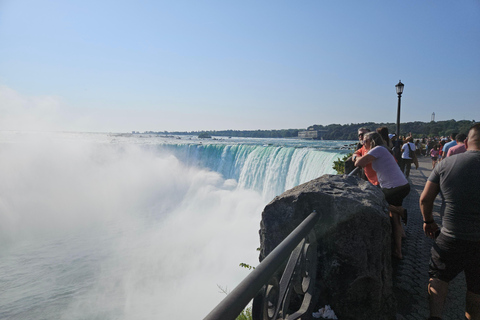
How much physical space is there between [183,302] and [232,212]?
451 inches

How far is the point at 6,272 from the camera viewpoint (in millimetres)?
13703

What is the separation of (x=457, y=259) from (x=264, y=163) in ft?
65.6

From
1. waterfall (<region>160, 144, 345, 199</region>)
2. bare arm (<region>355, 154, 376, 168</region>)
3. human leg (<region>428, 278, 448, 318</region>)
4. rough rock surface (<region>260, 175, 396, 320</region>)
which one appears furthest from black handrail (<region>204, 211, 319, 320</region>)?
waterfall (<region>160, 144, 345, 199</region>)

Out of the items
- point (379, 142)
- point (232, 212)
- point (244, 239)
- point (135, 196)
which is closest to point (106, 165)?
point (135, 196)

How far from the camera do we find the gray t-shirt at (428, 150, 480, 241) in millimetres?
2188

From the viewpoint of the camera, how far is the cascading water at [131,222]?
11508 mm

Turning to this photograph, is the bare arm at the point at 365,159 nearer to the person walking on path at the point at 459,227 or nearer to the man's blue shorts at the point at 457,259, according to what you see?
the person walking on path at the point at 459,227

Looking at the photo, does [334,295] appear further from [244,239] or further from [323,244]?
[244,239]

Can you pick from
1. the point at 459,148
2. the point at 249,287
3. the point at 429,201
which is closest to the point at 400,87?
the point at 459,148

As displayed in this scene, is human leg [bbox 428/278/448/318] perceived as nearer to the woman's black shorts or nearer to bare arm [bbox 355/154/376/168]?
the woman's black shorts

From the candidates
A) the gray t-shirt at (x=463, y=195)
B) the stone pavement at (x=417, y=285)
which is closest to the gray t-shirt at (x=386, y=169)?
the stone pavement at (x=417, y=285)

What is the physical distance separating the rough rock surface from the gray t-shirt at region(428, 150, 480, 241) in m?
0.55

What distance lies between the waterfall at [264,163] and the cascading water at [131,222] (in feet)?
0.33

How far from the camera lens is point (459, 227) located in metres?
2.26
